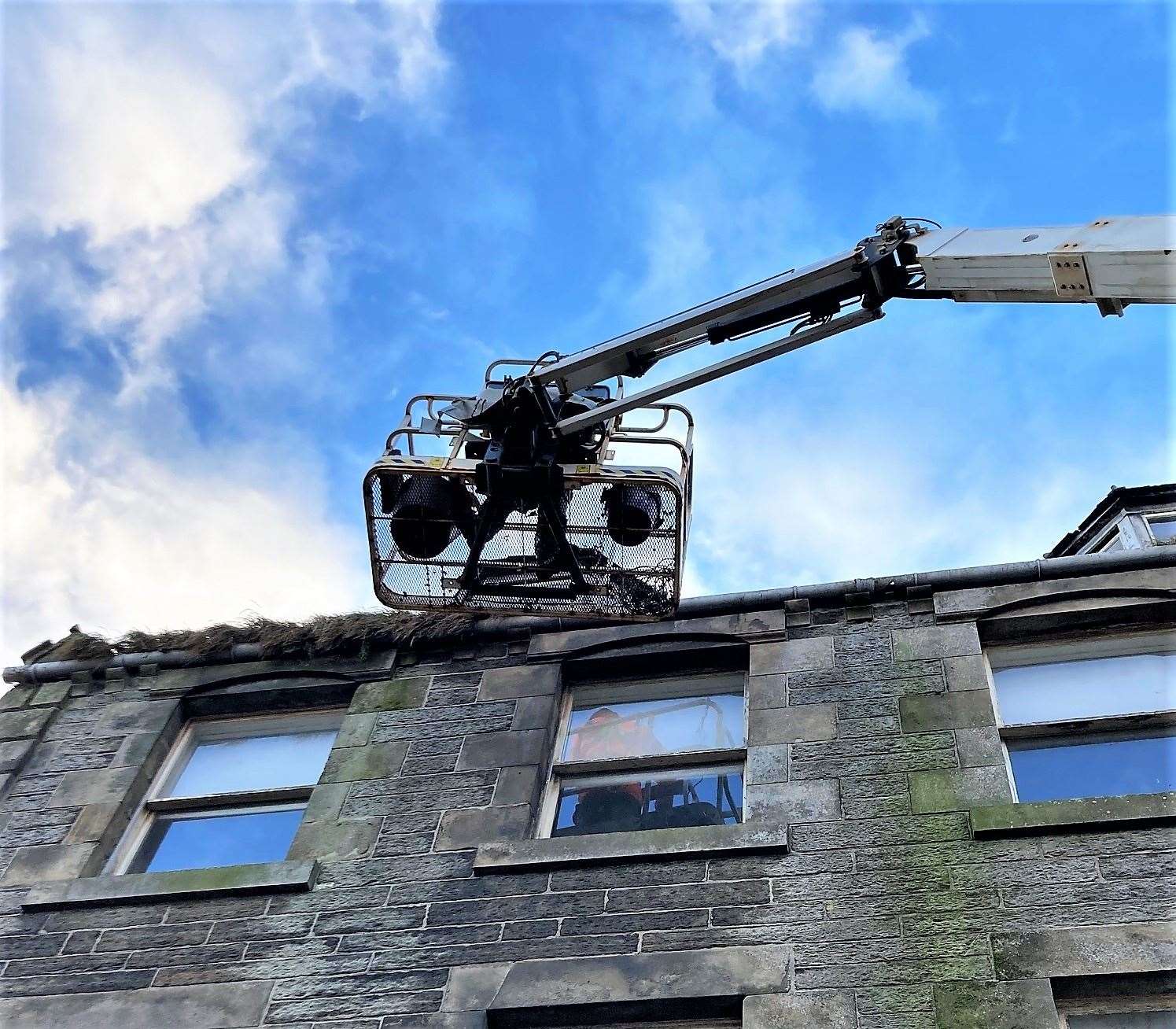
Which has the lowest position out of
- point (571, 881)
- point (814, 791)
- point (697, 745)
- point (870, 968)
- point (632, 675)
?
point (870, 968)

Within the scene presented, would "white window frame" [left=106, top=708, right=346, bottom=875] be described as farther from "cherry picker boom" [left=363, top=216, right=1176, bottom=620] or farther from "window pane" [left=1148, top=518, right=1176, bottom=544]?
"window pane" [left=1148, top=518, right=1176, bottom=544]

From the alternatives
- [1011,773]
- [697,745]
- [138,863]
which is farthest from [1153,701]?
[138,863]

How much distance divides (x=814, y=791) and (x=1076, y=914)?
180 centimetres

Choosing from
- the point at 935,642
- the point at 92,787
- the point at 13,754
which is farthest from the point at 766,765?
the point at 13,754

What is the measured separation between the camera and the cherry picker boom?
8.33 m

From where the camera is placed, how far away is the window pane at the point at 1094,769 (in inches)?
346

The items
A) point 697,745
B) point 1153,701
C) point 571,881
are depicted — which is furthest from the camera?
point 697,745

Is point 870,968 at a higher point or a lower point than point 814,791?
lower

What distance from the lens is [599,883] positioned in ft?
28.5

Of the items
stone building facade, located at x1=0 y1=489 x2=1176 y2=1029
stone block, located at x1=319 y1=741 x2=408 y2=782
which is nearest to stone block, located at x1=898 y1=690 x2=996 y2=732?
stone building facade, located at x1=0 y1=489 x2=1176 y2=1029

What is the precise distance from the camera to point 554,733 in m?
10.3

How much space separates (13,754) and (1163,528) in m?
11.7

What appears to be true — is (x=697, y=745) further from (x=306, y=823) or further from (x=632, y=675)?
(x=306, y=823)

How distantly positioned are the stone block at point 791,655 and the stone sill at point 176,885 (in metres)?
3.38
